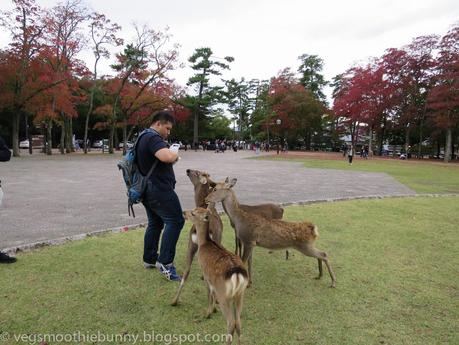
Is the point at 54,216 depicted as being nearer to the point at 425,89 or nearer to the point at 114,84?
the point at 114,84

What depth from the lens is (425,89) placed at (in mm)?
36094

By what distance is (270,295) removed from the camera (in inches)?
153

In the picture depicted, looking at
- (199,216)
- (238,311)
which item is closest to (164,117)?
(199,216)

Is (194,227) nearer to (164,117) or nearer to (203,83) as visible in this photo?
(164,117)

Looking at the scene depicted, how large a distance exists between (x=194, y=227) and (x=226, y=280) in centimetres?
97

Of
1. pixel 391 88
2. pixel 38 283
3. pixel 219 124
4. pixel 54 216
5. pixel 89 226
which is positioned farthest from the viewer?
pixel 219 124

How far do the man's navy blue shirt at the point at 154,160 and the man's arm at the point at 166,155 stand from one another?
6 cm

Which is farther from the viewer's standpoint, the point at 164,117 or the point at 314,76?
the point at 314,76

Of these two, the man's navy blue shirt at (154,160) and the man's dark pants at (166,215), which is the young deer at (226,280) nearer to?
the man's dark pants at (166,215)

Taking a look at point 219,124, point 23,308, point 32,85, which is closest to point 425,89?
point 219,124

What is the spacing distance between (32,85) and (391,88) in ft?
97.9

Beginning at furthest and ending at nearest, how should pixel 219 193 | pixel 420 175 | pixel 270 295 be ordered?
pixel 420 175 < pixel 219 193 < pixel 270 295

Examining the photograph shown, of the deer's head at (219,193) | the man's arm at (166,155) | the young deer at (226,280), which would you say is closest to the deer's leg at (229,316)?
the young deer at (226,280)

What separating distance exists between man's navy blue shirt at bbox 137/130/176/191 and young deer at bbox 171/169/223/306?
575 millimetres
